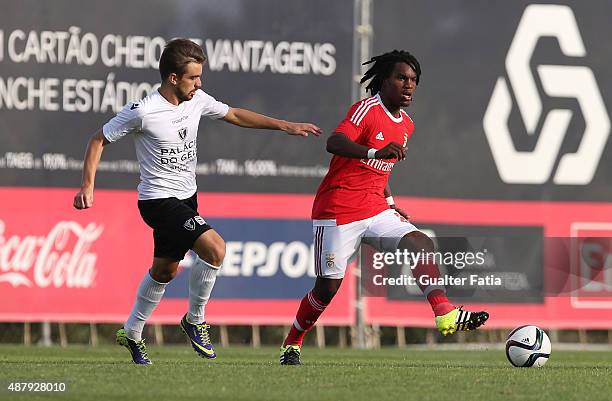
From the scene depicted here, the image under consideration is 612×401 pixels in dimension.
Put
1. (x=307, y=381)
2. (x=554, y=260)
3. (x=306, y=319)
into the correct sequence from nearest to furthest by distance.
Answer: (x=307, y=381) < (x=306, y=319) < (x=554, y=260)

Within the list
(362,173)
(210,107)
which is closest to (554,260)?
(362,173)

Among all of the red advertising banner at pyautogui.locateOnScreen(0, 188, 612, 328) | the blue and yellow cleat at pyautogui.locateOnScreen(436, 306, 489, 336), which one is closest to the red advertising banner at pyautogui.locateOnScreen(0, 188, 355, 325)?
the red advertising banner at pyautogui.locateOnScreen(0, 188, 612, 328)

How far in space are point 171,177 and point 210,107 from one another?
64 cm

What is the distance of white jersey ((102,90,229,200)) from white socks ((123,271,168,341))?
60 cm

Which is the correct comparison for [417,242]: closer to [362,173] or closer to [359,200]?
[359,200]

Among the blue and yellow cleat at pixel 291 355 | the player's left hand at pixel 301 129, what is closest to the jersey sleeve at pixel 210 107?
the player's left hand at pixel 301 129

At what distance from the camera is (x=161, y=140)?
27.3ft

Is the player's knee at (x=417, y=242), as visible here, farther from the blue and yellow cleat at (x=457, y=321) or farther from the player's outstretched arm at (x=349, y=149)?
the player's outstretched arm at (x=349, y=149)

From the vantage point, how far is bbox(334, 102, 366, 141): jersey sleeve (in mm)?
8422

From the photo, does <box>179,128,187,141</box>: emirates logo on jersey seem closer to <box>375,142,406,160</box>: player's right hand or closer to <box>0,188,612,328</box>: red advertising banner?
<box>375,142,406,160</box>: player's right hand

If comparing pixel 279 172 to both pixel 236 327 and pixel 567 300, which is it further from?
pixel 567 300

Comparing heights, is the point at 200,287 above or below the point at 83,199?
below

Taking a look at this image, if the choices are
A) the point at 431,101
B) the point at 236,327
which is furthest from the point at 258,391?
the point at 431,101

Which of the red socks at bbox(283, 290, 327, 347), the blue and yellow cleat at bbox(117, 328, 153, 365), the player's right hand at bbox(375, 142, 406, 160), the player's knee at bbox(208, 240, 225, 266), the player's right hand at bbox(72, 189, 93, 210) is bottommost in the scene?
the blue and yellow cleat at bbox(117, 328, 153, 365)
